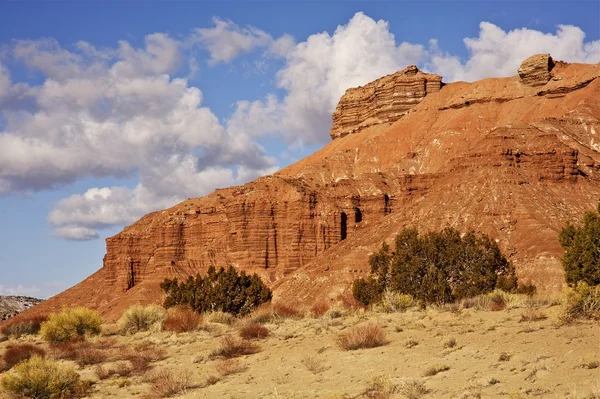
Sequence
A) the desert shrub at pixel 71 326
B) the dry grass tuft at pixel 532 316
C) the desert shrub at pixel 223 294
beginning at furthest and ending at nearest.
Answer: the desert shrub at pixel 223 294, the desert shrub at pixel 71 326, the dry grass tuft at pixel 532 316

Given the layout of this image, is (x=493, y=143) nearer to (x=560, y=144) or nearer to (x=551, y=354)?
(x=560, y=144)

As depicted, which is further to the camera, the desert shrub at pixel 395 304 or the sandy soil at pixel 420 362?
the desert shrub at pixel 395 304

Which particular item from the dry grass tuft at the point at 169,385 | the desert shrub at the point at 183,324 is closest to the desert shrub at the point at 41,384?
the dry grass tuft at the point at 169,385

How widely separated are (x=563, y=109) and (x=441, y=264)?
78.5 metres

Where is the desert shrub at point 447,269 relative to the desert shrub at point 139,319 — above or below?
above

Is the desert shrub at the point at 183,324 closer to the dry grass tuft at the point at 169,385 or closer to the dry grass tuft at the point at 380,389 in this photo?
the dry grass tuft at the point at 169,385

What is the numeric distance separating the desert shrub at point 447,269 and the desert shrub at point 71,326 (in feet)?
50.4

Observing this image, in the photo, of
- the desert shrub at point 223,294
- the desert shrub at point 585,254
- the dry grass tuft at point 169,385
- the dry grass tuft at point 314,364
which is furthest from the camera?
the desert shrub at point 223,294

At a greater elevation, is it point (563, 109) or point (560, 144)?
point (563, 109)

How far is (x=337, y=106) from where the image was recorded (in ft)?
528

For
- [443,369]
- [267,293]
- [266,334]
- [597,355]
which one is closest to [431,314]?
[266,334]

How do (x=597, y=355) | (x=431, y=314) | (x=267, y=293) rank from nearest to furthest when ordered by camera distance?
(x=597, y=355) < (x=431, y=314) < (x=267, y=293)

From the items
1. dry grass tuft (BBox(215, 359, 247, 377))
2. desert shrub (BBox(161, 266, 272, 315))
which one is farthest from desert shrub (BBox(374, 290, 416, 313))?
desert shrub (BBox(161, 266, 272, 315))

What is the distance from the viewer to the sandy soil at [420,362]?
14852 mm
